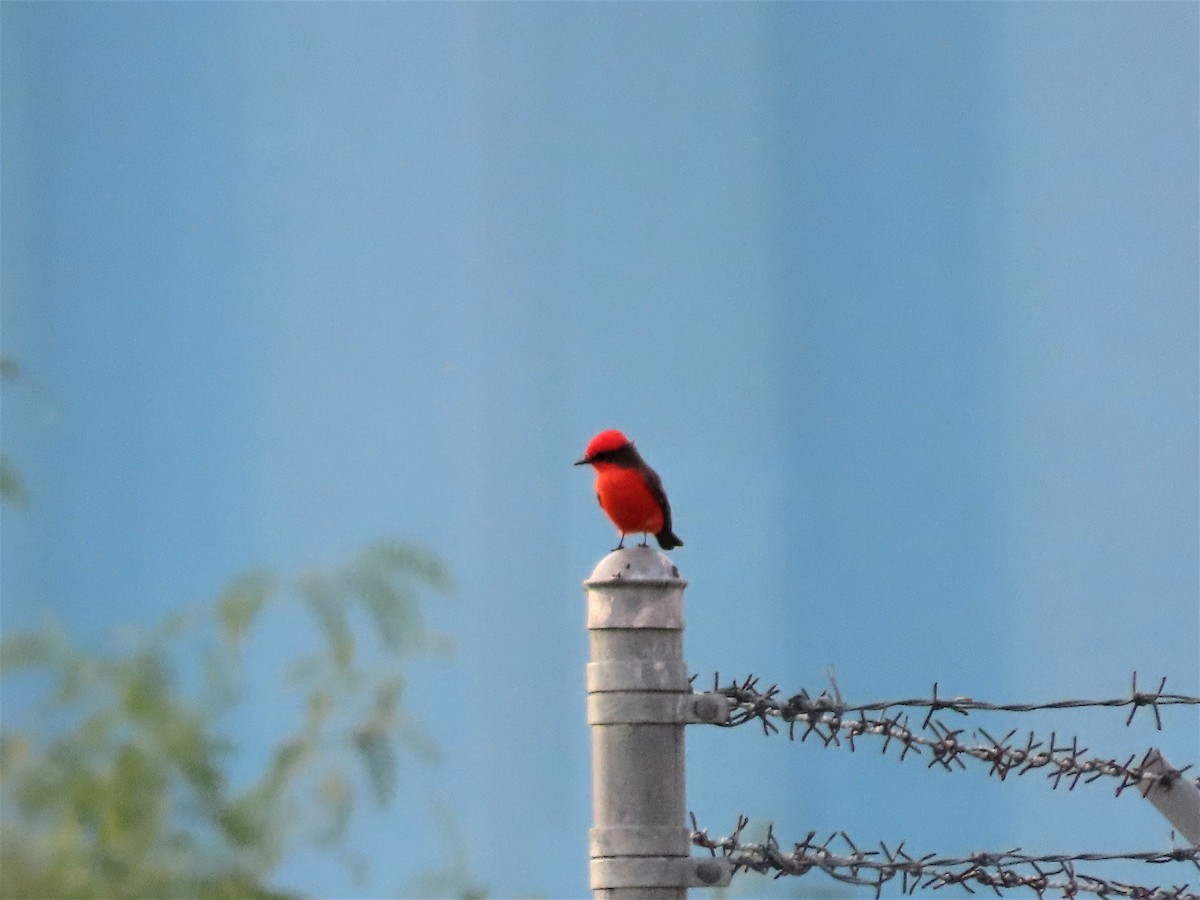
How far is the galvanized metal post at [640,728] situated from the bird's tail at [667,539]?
1.18 ft

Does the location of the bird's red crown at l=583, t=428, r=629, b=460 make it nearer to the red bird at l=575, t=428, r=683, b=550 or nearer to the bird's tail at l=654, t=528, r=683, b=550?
the red bird at l=575, t=428, r=683, b=550

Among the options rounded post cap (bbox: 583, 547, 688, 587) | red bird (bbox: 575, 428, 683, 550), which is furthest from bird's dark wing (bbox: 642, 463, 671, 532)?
rounded post cap (bbox: 583, 547, 688, 587)

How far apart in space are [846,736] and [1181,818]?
2.07ft

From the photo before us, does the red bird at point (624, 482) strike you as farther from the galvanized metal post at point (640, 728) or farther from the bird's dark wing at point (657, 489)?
the galvanized metal post at point (640, 728)

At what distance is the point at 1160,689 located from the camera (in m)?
2.16

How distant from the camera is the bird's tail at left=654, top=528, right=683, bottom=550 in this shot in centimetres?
233

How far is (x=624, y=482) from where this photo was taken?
225cm

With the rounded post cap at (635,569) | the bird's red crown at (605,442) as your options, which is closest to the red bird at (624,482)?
the bird's red crown at (605,442)

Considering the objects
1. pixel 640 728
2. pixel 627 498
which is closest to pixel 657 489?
pixel 627 498

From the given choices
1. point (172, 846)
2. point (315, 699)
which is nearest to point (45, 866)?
point (172, 846)

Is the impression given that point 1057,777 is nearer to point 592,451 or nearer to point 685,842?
point 685,842

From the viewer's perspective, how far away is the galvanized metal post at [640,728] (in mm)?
1888

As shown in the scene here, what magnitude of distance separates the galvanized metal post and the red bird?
29 centimetres

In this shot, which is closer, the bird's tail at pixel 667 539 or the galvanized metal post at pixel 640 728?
the galvanized metal post at pixel 640 728
